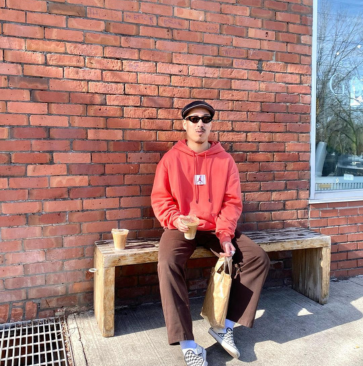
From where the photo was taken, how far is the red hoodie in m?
2.96

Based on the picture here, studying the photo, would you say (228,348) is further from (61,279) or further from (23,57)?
(23,57)

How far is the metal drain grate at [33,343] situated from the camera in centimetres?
258

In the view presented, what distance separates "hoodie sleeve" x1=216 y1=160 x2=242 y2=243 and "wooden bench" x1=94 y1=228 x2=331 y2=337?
29 centimetres

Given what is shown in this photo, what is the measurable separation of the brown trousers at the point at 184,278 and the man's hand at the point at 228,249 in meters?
0.16

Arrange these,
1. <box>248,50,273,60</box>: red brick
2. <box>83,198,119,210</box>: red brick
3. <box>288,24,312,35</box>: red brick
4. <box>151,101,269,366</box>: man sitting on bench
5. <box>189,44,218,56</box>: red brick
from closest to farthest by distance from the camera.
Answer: <box>151,101,269,366</box>: man sitting on bench
<box>83,198,119,210</box>: red brick
<box>189,44,218,56</box>: red brick
<box>248,50,273,60</box>: red brick
<box>288,24,312,35</box>: red brick

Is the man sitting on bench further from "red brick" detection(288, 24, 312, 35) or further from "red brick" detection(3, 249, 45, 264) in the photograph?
"red brick" detection(288, 24, 312, 35)

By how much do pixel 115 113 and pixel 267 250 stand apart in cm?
174

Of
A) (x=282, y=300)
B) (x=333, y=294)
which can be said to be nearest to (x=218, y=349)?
(x=282, y=300)

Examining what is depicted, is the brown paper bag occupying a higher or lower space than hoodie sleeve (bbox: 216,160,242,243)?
lower

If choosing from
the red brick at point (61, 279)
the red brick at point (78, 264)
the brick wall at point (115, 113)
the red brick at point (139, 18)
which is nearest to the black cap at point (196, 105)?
the brick wall at point (115, 113)

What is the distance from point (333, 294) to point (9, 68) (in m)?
3.49

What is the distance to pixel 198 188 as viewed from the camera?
9.95 ft

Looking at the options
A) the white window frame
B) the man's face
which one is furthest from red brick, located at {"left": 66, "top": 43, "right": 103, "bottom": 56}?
the white window frame

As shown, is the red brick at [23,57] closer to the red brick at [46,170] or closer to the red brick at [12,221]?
the red brick at [46,170]
